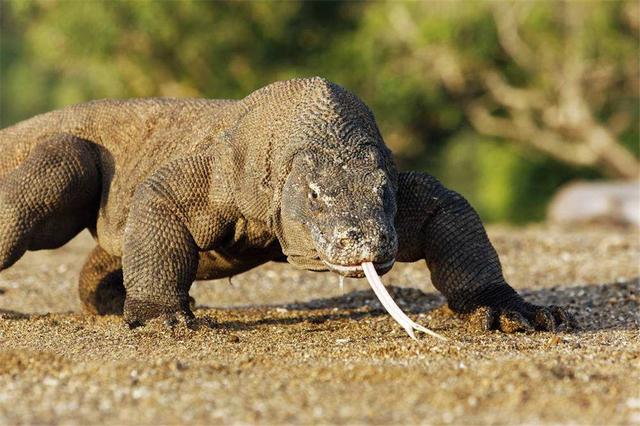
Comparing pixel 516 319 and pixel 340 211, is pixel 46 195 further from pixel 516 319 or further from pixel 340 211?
pixel 516 319

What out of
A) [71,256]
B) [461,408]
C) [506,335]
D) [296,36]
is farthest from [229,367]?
[296,36]

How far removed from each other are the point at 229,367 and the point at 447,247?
6.36 feet

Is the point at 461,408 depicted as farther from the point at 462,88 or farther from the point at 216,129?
the point at 462,88

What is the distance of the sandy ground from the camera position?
4.14m

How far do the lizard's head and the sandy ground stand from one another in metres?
0.47

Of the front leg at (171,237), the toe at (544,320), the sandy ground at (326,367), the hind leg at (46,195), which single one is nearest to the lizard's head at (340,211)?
the sandy ground at (326,367)

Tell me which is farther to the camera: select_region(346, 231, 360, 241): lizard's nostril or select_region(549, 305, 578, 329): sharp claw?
select_region(549, 305, 578, 329): sharp claw

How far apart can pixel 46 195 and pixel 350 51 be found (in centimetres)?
1752

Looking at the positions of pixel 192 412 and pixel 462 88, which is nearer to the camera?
pixel 192 412

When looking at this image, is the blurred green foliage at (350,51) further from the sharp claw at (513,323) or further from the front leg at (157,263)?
the front leg at (157,263)

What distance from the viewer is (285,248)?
233 inches

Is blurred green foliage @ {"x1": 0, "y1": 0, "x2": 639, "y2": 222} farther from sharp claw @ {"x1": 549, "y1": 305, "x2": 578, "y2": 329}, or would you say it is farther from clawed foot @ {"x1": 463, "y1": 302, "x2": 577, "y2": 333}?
clawed foot @ {"x1": 463, "y1": 302, "x2": 577, "y2": 333}

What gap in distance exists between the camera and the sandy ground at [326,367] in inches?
163

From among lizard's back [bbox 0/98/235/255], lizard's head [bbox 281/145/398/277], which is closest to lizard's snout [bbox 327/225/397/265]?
lizard's head [bbox 281/145/398/277]
